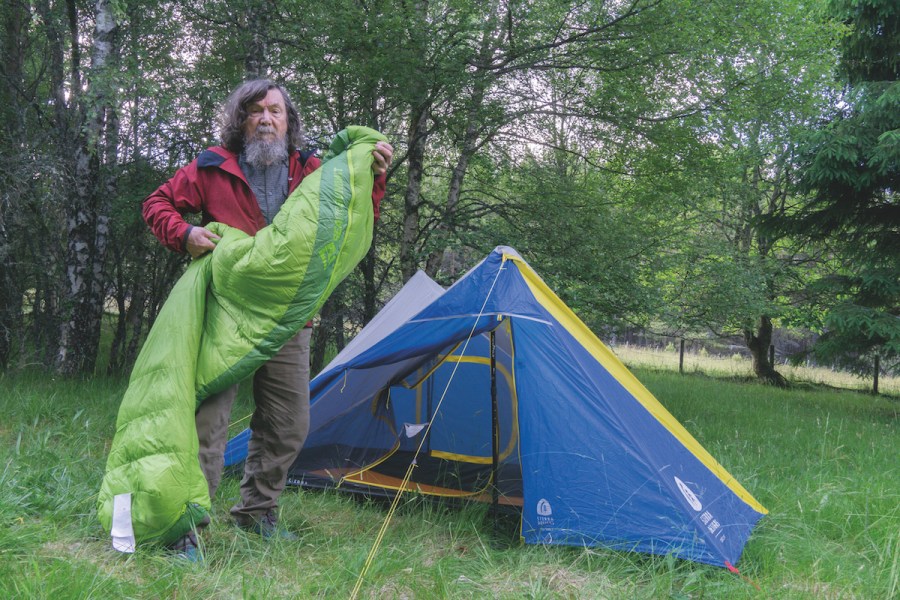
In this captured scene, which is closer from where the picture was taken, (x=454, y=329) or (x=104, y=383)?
(x=454, y=329)

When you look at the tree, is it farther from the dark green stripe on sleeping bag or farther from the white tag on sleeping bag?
the white tag on sleeping bag

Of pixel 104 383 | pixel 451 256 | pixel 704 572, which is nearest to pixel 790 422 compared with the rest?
pixel 451 256

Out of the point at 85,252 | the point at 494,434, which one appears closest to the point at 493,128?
the point at 85,252

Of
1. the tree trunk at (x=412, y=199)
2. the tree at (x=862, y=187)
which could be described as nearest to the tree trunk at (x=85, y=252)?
the tree trunk at (x=412, y=199)

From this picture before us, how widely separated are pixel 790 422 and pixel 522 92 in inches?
149

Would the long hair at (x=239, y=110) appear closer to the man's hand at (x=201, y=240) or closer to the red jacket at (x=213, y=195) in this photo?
the red jacket at (x=213, y=195)

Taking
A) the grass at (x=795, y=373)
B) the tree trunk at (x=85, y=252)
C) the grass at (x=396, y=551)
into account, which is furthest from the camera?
the grass at (x=795, y=373)

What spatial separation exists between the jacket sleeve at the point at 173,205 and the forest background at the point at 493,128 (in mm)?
1939

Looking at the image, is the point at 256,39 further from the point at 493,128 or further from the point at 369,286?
the point at 369,286

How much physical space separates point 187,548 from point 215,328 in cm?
68

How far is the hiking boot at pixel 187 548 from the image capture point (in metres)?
1.96

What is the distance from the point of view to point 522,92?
19.6ft

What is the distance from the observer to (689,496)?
2363 mm

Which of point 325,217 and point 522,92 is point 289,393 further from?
point 522,92
